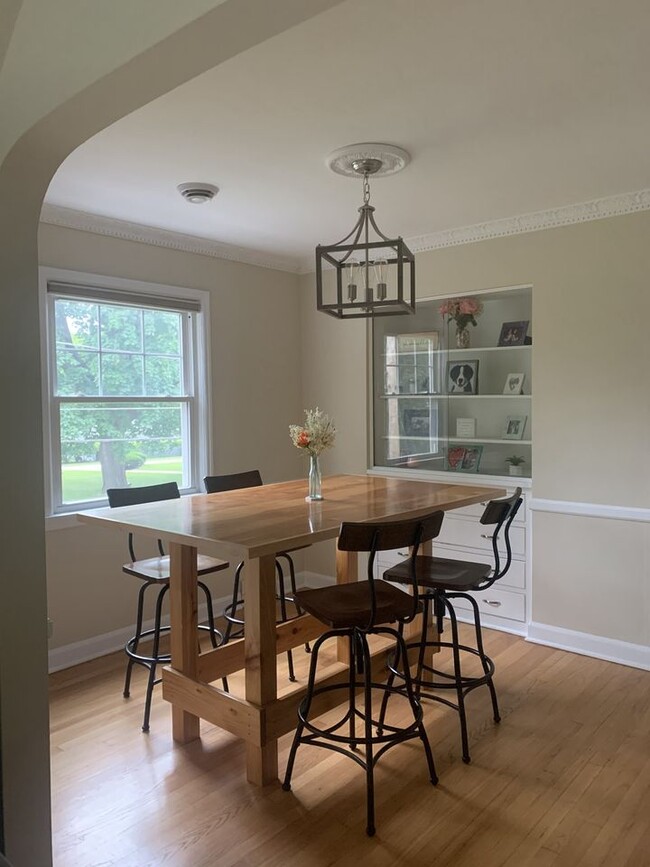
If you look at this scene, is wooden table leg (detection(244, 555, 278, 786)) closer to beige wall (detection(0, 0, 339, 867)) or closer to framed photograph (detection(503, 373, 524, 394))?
beige wall (detection(0, 0, 339, 867))

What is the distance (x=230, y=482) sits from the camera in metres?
3.70

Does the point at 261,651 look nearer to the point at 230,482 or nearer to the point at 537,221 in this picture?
the point at 230,482

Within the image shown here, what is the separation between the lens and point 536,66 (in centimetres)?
207

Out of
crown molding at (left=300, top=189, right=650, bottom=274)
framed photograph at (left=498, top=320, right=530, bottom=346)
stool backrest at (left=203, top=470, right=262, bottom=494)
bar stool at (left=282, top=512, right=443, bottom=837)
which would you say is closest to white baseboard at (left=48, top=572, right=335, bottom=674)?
stool backrest at (left=203, top=470, right=262, bottom=494)

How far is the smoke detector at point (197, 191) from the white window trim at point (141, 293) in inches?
32.1

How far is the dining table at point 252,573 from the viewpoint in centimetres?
231

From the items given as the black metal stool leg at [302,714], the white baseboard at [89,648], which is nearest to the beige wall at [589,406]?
the black metal stool leg at [302,714]

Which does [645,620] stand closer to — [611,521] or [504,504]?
[611,521]

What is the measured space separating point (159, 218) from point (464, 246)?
6.23ft

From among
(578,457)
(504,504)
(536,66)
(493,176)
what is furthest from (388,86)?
(578,457)

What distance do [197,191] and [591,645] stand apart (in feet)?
10.7

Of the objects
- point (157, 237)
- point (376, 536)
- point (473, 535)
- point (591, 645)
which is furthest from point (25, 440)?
point (591, 645)

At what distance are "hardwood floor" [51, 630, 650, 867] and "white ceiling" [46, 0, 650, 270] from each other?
2.50 meters

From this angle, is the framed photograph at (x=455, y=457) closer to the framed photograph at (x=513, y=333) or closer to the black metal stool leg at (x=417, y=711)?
the framed photograph at (x=513, y=333)
